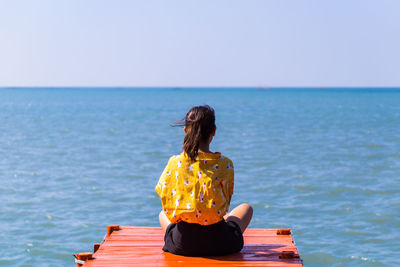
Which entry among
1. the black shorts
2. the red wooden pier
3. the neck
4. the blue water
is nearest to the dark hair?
the neck

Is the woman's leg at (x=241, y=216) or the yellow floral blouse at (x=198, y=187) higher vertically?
the yellow floral blouse at (x=198, y=187)

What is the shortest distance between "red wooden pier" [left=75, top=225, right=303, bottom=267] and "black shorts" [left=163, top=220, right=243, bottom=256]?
0.21ft

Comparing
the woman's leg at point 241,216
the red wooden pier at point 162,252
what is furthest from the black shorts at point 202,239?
the woman's leg at point 241,216

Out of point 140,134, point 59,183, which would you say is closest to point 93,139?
point 140,134

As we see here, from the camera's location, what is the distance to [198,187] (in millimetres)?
5355

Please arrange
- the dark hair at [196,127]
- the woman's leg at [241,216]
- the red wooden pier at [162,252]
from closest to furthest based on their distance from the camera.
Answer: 1. the dark hair at [196,127]
2. the red wooden pier at [162,252]
3. the woman's leg at [241,216]

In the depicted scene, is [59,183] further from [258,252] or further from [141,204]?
[258,252]

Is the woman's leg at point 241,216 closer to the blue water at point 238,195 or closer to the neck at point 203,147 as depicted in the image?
the neck at point 203,147

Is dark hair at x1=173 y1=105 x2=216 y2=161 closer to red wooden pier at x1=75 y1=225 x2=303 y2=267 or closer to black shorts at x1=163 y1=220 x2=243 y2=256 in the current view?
black shorts at x1=163 y1=220 x2=243 y2=256

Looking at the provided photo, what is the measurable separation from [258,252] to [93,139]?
83.5ft

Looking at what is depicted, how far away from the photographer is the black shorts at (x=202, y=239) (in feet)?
18.1

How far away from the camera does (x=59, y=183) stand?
619 inches

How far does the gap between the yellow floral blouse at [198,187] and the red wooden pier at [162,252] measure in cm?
42

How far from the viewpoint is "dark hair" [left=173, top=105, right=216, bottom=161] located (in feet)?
17.5
